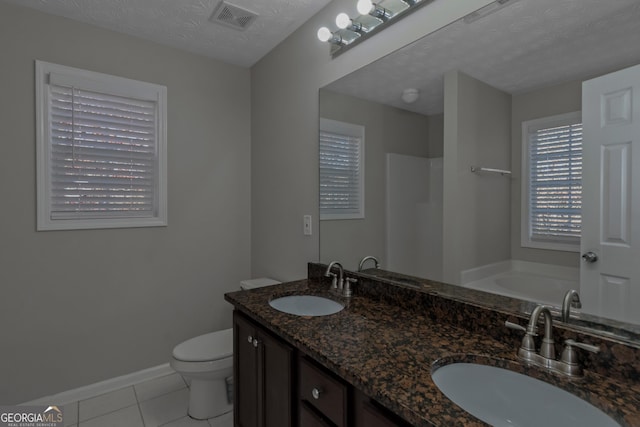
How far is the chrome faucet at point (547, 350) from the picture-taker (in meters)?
0.88

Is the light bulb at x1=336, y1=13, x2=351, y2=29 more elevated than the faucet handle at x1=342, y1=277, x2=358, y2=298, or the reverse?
the light bulb at x1=336, y1=13, x2=351, y2=29

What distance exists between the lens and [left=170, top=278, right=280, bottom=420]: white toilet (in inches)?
73.9

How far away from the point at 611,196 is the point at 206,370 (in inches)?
78.2

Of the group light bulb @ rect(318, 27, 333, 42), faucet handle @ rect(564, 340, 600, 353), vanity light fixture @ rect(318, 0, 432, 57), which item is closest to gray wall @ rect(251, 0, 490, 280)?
vanity light fixture @ rect(318, 0, 432, 57)

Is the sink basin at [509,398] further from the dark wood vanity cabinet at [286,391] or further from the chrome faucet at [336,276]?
the chrome faucet at [336,276]

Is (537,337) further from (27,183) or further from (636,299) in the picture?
(27,183)

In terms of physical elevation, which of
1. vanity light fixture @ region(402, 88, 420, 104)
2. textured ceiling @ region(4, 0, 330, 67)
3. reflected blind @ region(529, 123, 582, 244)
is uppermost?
textured ceiling @ region(4, 0, 330, 67)

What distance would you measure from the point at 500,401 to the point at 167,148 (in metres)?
2.46

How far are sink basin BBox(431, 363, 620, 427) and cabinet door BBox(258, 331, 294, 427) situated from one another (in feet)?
1.86

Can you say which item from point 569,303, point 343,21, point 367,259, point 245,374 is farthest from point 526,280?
point 343,21

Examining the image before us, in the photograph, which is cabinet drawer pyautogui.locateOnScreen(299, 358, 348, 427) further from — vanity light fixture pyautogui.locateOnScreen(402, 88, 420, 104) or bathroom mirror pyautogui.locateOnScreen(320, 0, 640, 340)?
vanity light fixture pyautogui.locateOnScreen(402, 88, 420, 104)

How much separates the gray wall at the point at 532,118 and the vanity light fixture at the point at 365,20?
26.3 inches

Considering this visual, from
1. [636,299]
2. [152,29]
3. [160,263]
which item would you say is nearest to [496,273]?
[636,299]

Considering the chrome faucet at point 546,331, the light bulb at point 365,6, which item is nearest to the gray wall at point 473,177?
the chrome faucet at point 546,331
